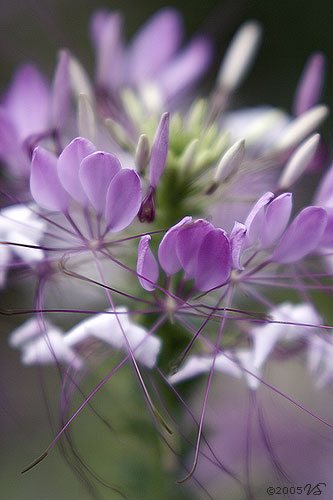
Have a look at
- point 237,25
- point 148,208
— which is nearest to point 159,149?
point 148,208

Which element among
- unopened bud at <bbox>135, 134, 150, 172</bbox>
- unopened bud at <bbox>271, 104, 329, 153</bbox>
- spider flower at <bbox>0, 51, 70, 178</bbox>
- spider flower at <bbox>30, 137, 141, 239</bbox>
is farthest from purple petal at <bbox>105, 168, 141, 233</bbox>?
unopened bud at <bbox>271, 104, 329, 153</bbox>

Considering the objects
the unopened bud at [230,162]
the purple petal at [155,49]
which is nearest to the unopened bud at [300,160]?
the unopened bud at [230,162]

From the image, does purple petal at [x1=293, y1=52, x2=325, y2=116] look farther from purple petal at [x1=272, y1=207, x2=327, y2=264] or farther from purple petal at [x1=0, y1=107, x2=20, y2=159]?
purple petal at [x1=0, y1=107, x2=20, y2=159]

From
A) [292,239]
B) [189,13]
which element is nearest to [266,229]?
[292,239]

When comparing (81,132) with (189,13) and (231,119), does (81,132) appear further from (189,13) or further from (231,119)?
(189,13)

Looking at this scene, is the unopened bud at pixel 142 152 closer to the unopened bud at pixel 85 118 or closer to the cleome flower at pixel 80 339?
the unopened bud at pixel 85 118

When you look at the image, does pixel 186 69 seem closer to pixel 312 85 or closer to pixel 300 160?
pixel 312 85

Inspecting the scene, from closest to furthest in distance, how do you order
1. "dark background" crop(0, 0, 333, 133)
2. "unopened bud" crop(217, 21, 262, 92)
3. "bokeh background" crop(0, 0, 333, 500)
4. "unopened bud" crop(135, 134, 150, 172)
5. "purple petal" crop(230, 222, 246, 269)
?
"purple petal" crop(230, 222, 246, 269), "unopened bud" crop(135, 134, 150, 172), "bokeh background" crop(0, 0, 333, 500), "unopened bud" crop(217, 21, 262, 92), "dark background" crop(0, 0, 333, 133)
